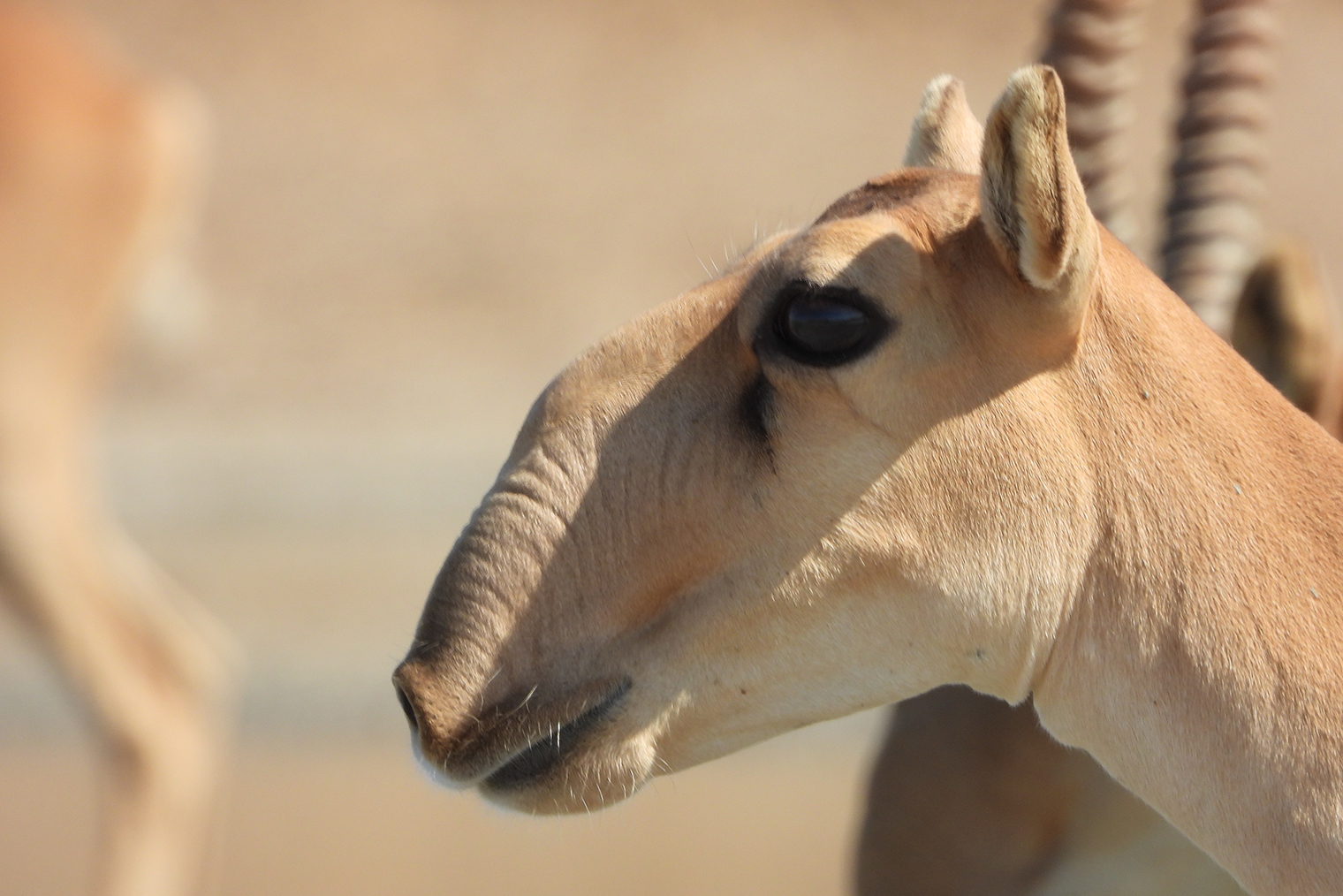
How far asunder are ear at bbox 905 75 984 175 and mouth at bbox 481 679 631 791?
858 millimetres

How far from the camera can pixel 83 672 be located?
452 cm

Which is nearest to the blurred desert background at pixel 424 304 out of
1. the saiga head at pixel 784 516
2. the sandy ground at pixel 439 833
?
the sandy ground at pixel 439 833

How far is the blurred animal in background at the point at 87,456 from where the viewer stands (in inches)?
176

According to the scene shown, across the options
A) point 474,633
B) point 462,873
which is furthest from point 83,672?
point 474,633

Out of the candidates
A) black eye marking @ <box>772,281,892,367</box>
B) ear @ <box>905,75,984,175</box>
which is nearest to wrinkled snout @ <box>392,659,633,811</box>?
black eye marking @ <box>772,281,892,367</box>

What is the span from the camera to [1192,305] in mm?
2893

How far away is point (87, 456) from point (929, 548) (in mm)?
3814

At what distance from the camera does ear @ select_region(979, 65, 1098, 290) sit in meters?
1.52

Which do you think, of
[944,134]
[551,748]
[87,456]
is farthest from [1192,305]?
[87,456]

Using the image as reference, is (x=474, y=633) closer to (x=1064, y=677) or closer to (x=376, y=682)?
(x=1064, y=677)

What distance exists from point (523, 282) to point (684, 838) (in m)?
6.22

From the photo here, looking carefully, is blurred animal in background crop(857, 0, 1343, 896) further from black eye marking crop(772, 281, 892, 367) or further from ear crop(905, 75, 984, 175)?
black eye marking crop(772, 281, 892, 367)

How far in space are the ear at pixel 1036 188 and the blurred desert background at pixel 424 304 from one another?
0.62 meters

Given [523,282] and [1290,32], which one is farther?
[1290,32]
